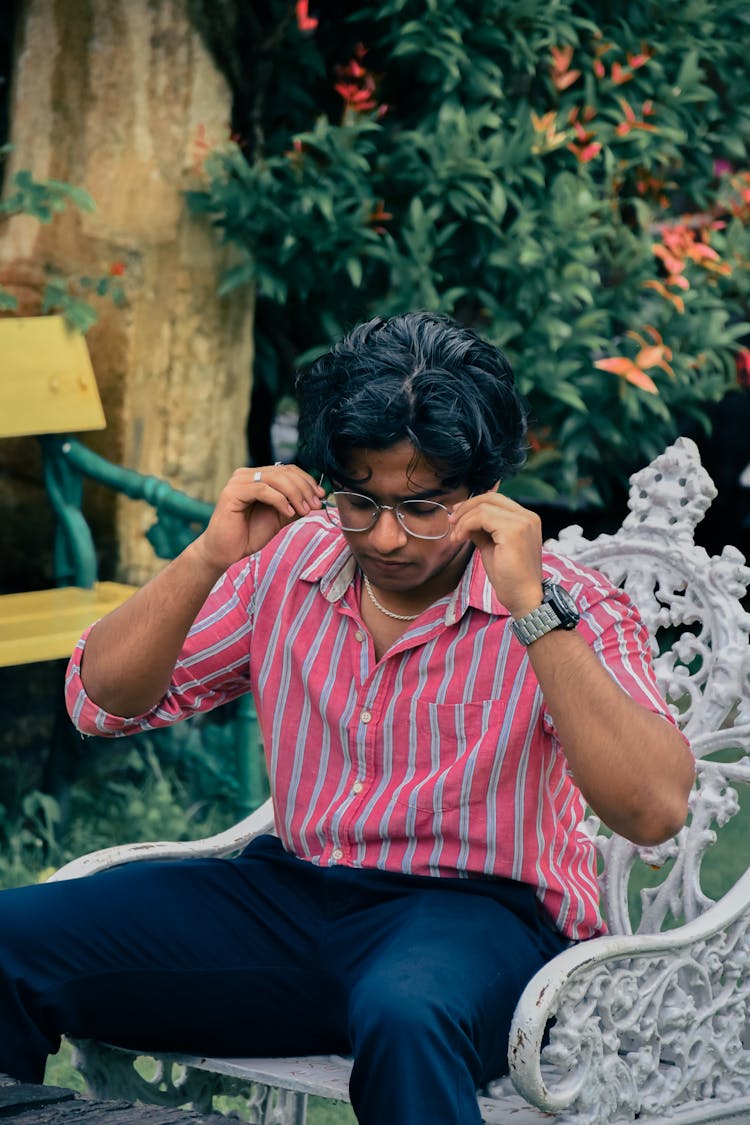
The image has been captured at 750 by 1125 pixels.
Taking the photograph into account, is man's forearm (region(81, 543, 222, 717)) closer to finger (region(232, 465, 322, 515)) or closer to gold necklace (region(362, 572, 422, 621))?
finger (region(232, 465, 322, 515))

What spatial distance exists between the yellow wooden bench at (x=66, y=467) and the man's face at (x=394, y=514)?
2.04 meters

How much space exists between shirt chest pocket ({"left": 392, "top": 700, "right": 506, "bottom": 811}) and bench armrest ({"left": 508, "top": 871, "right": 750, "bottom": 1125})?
26 centimetres

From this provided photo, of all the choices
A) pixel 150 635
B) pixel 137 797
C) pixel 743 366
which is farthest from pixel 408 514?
pixel 743 366

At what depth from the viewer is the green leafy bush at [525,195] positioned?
16.5ft

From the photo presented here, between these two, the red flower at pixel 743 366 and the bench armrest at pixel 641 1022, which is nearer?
the bench armrest at pixel 641 1022

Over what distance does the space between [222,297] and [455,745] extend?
2.90 metres

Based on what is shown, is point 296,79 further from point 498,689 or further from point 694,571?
point 498,689

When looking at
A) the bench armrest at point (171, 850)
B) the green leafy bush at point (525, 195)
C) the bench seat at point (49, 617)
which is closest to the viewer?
the bench armrest at point (171, 850)

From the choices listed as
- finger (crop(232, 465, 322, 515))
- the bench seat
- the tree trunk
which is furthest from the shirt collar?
the tree trunk

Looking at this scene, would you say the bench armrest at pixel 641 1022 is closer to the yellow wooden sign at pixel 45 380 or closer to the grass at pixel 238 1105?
the grass at pixel 238 1105

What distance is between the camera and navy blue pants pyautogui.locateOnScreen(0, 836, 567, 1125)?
7.77 ft

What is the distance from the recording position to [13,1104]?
1.79 m

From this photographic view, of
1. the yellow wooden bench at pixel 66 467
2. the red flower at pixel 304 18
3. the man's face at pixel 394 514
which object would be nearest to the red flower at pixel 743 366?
the red flower at pixel 304 18

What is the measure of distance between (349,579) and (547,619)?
0.44 m
